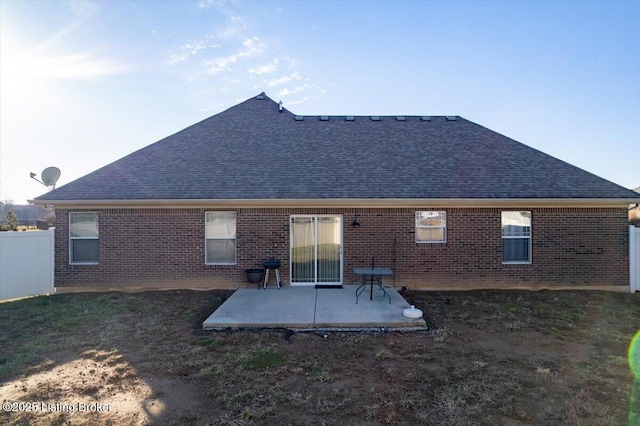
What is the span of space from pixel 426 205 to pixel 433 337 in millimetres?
4349

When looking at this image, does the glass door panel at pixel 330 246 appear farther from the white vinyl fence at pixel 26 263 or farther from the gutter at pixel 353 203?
the white vinyl fence at pixel 26 263

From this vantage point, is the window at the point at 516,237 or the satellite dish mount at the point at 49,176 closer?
the window at the point at 516,237

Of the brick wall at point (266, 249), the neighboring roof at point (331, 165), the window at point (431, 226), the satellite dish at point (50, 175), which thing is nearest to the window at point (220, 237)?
the brick wall at point (266, 249)

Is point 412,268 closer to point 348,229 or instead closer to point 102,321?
point 348,229

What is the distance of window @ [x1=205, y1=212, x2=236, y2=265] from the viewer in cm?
977

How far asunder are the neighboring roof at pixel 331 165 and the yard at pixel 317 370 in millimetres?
3496

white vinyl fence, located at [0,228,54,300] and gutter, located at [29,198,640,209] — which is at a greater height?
gutter, located at [29,198,640,209]

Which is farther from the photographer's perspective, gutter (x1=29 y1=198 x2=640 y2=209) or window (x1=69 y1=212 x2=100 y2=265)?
window (x1=69 y1=212 x2=100 y2=265)

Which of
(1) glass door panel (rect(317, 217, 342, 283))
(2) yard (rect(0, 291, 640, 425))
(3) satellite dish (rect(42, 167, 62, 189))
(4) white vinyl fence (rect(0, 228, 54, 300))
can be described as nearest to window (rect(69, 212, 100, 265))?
(4) white vinyl fence (rect(0, 228, 54, 300))

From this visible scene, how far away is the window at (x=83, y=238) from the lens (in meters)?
9.75

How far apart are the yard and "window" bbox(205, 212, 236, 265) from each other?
2.16 meters

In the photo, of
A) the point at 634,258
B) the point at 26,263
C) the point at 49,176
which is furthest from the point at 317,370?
the point at 49,176

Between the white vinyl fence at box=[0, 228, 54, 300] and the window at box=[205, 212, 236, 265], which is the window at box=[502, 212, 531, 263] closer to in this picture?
the window at box=[205, 212, 236, 265]

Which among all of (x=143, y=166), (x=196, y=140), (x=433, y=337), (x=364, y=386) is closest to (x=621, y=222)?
(x=433, y=337)
